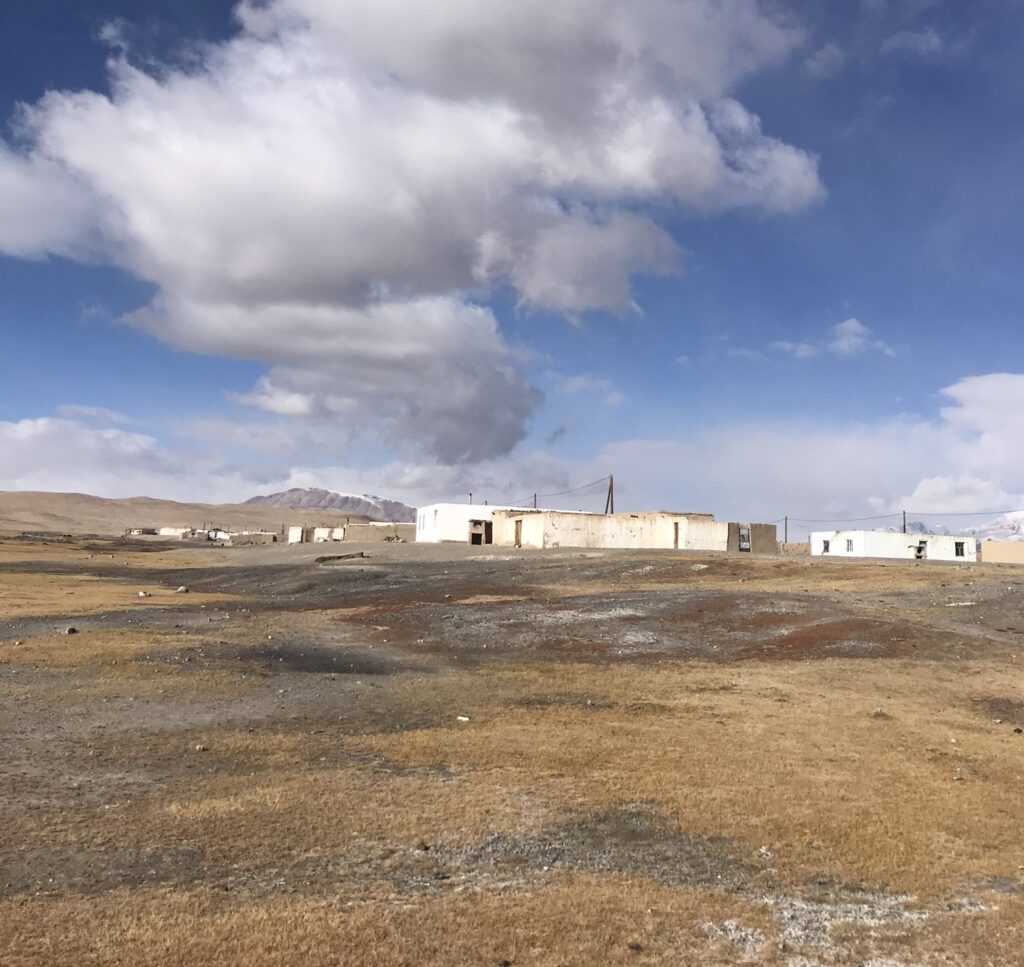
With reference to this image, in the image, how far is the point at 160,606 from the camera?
29625 mm

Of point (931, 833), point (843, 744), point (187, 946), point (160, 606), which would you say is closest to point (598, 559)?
point (160, 606)

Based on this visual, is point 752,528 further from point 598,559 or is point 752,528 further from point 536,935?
point 536,935

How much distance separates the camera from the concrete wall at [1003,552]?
68.6m

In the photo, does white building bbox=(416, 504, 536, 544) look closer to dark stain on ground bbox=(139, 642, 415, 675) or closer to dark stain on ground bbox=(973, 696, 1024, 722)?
dark stain on ground bbox=(139, 642, 415, 675)

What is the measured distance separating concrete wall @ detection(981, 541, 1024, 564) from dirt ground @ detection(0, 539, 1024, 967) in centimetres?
5508

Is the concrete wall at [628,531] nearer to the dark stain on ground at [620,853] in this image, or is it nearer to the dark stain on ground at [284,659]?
the dark stain on ground at [284,659]

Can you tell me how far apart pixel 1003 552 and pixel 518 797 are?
73166 mm

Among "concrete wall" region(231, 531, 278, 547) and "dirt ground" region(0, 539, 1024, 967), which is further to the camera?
"concrete wall" region(231, 531, 278, 547)

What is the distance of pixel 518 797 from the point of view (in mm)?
8758

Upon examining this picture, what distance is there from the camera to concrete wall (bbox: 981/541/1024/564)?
68562 mm

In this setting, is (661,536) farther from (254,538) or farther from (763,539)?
(254,538)

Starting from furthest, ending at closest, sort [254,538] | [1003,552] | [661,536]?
1. [254,538]
2. [1003,552]
3. [661,536]

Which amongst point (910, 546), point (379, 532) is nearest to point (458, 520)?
point (379, 532)

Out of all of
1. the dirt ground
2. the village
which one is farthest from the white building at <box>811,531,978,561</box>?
the dirt ground
